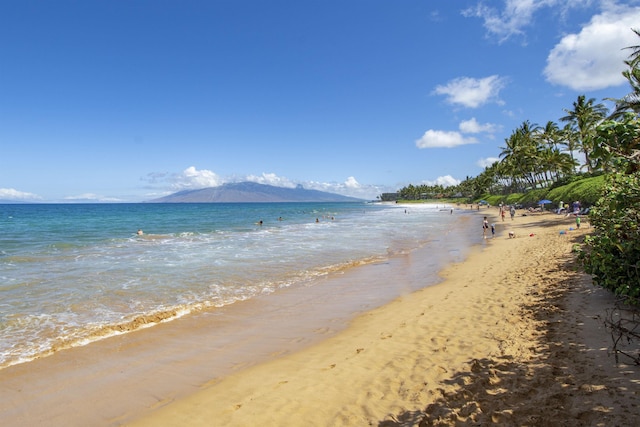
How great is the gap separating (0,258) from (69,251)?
353 cm

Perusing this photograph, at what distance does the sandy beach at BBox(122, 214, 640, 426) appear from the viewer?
4.45m

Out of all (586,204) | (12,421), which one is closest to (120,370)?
(12,421)

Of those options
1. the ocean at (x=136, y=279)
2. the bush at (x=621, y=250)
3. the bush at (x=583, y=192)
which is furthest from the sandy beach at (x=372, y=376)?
the bush at (x=583, y=192)

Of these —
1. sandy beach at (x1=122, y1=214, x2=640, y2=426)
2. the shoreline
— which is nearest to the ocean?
the shoreline

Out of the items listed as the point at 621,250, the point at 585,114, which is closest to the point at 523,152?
the point at 585,114

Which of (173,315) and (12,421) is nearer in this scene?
(12,421)

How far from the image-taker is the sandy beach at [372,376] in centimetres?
461

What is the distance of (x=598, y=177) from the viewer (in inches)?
1535

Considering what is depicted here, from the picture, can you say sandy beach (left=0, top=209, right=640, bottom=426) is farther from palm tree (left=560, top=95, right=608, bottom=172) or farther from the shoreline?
palm tree (left=560, top=95, right=608, bottom=172)

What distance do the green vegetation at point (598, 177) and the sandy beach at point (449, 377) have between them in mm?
1186

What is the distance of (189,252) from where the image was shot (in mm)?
21969

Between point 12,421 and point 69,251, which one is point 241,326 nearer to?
point 12,421

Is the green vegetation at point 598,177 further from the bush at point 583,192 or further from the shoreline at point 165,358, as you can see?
the shoreline at point 165,358

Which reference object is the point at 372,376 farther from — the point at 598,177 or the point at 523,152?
the point at 523,152
